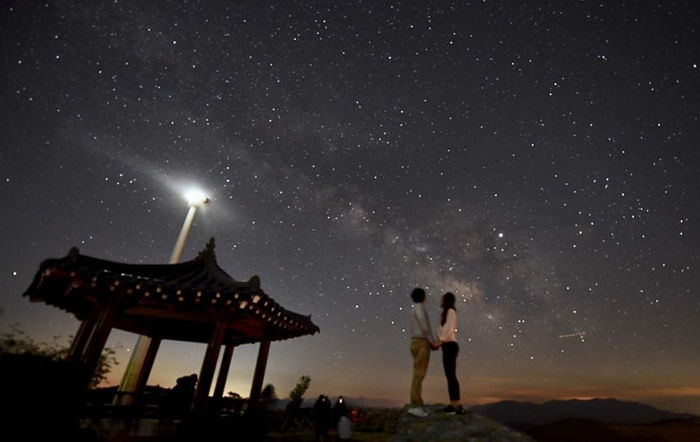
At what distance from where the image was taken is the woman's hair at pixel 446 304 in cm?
657

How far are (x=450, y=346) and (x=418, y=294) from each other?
111 centimetres

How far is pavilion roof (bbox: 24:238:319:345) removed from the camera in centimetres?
827

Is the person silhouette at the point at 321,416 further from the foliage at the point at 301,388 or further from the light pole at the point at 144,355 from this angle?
the foliage at the point at 301,388

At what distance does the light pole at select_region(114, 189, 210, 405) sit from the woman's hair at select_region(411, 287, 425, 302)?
8515 millimetres

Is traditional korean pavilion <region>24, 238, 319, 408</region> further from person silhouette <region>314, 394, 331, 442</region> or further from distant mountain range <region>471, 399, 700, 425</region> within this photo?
distant mountain range <region>471, 399, 700, 425</region>

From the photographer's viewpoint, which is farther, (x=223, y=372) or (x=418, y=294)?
(x=223, y=372)

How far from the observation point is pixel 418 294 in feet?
22.0

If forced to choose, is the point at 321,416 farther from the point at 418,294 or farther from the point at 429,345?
the point at 418,294

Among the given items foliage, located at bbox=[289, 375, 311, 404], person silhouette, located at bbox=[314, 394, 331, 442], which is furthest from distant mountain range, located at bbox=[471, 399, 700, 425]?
person silhouette, located at bbox=[314, 394, 331, 442]

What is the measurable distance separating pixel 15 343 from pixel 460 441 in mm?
19606

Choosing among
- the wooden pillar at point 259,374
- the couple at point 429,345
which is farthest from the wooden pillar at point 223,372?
the couple at point 429,345

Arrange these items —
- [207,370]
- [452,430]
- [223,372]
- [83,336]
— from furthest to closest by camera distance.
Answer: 1. [223,372]
2. [83,336]
3. [207,370]
4. [452,430]

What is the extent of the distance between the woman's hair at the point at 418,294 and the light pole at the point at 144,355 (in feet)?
27.9

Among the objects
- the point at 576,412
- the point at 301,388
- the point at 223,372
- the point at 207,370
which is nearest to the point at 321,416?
the point at 223,372
